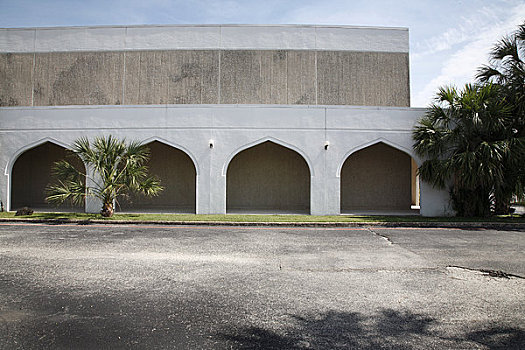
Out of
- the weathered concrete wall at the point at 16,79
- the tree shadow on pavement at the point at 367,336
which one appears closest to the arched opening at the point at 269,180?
the weathered concrete wall at the point at 16,79

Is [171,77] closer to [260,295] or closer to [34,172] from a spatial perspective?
[34,172]

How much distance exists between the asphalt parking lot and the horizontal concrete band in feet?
38.2

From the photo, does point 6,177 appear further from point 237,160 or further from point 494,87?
point 494,87

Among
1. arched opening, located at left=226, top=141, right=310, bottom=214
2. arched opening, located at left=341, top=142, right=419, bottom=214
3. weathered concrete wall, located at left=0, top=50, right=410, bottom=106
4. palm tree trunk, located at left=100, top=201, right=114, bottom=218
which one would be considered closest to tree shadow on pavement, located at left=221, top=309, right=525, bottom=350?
palm tree trunk, located at left=100, top=201, right=114, bottom=218

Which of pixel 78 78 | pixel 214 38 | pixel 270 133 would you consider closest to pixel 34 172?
pixel 78 78

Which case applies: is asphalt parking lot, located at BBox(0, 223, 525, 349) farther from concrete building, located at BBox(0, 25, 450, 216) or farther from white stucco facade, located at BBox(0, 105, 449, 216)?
concrete building, located at BBox(0, 25, 450, 216)

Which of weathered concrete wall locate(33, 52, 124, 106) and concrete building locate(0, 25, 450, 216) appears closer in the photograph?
concrete building locate(0, 25, 450, 216)

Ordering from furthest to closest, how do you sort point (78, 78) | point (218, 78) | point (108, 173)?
point (78, 78), point (218, 78), point (108, 173)

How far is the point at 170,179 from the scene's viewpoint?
18156 mm

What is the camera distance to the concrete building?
585 inches

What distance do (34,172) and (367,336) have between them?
20.0 meters

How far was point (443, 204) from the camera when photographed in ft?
48.2

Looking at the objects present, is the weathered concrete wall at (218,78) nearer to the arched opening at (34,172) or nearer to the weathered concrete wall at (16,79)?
the weathered concrete wall at (16,79)

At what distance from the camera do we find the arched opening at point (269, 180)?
18.0m
